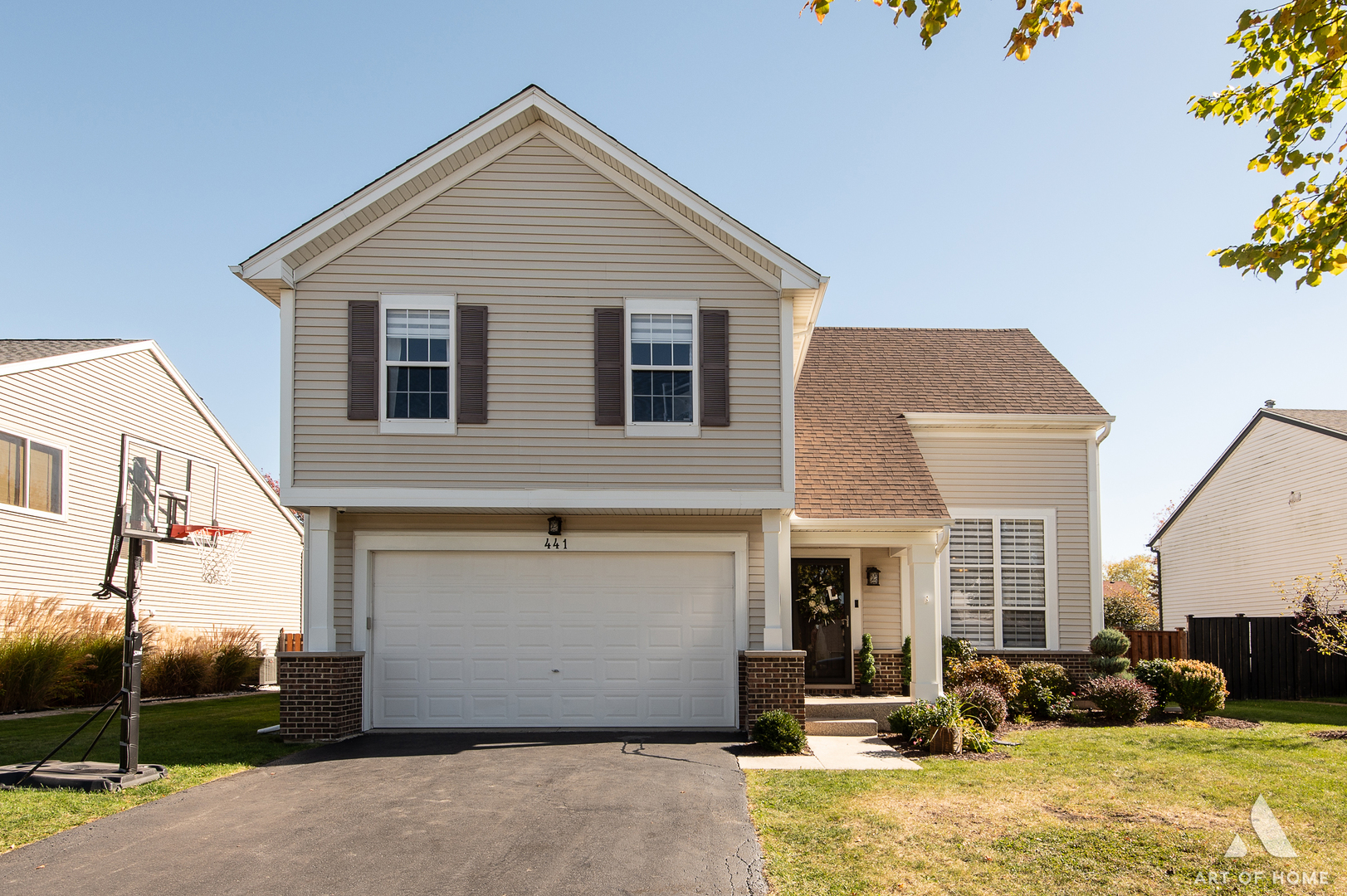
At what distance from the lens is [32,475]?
17781mm

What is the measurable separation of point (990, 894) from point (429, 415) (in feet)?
28.5

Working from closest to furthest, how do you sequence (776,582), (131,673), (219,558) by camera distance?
(131,673), (776,582), (219,558)

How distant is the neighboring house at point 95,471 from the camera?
1744 centimetres

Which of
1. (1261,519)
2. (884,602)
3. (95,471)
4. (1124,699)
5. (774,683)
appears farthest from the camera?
(1261,519)

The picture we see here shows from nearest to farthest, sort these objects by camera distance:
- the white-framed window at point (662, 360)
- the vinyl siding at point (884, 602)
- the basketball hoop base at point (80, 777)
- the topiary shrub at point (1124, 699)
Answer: the basketball hoop base at point (80, 777)
the white-framed window at point (662, 360)
the topiary shrub at point (1124, 699)
the vinyl siding at point (884, 602)

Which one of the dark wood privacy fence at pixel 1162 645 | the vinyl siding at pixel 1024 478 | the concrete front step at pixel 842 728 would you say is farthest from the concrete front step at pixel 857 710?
the dark wood privacy fence at pixel 1162 645

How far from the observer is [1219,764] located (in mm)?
10672

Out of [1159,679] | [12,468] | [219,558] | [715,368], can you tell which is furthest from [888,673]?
[219,558]

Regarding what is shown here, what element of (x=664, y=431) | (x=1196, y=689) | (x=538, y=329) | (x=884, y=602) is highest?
(x=538, y=329)

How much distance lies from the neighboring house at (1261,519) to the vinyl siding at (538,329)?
16.5 metres

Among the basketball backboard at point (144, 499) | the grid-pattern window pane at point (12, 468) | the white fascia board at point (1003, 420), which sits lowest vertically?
the basketball backboard at point (144, 499)

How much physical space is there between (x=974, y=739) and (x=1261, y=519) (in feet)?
58.0

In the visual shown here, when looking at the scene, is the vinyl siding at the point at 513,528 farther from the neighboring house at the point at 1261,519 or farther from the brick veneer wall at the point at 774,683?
the neighboring house at the point at 1261,519

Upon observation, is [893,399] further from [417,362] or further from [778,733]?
[417,362]
